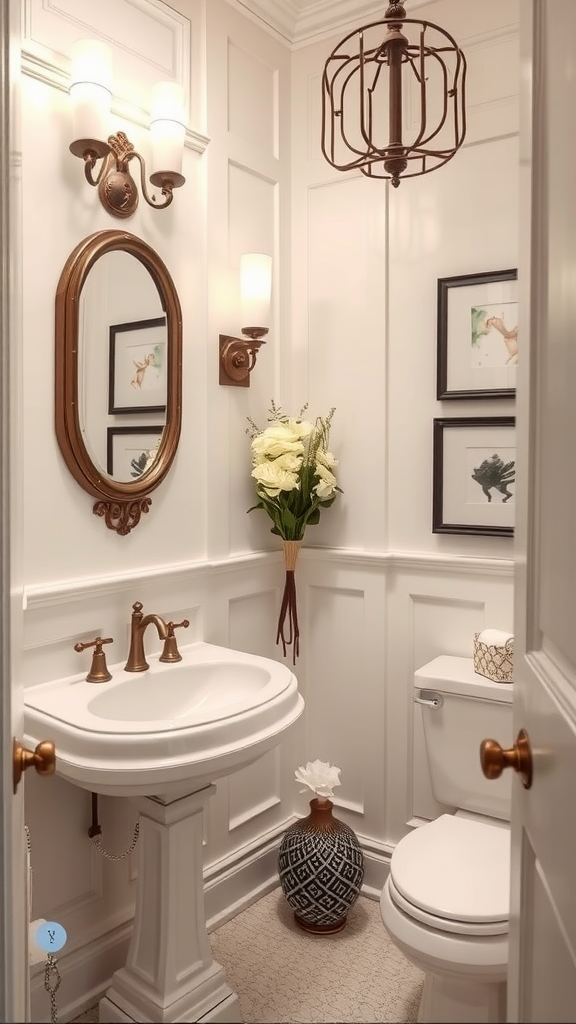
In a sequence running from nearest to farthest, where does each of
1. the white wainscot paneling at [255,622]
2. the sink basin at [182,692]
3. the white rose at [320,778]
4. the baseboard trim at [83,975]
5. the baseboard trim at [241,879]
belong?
1. the baseboard trim at [83,975]
2. the sink basin at [182,692]
3. the baseboard trim at [241,879]
4. the white rose at [320,778]
5. the white wainscot paneling at [255,622]

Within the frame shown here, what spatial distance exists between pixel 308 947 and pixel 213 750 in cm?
34

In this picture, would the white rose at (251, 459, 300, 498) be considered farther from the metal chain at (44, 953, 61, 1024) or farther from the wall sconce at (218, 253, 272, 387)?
the metal chain at (44, 953, 61, 1024)

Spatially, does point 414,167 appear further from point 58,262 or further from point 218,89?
point 58,262

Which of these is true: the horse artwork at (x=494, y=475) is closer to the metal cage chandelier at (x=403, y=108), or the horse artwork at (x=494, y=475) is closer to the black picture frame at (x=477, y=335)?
the black picture frame at (x=477, y=335)

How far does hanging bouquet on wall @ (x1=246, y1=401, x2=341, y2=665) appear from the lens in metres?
1.93

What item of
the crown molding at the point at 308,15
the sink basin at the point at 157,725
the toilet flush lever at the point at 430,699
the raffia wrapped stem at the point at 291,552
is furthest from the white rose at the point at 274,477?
Answer: the crown molding at the point at 308,15

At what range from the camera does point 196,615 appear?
1.85 m

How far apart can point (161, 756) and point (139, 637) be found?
40 centimetres

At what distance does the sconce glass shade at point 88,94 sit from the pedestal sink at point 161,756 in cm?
104

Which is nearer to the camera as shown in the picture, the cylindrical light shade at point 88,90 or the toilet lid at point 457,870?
the toilet lid at point 457,870

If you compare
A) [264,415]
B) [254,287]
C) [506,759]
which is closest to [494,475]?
[264,415]

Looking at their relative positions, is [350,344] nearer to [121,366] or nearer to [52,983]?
[121,366]

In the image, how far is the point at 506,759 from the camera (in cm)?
81

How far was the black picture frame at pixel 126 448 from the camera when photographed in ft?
5.25
